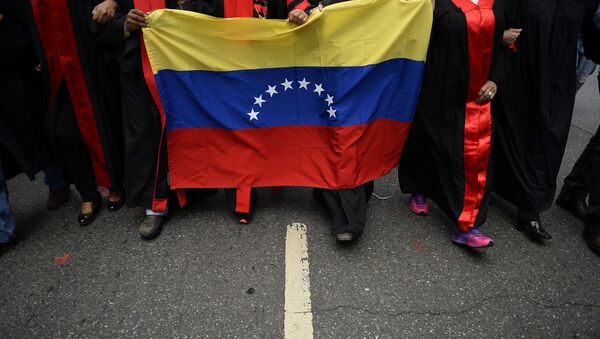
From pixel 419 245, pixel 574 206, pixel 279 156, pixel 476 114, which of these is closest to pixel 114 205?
pixel 279 156

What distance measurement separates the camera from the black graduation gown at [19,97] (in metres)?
2.41

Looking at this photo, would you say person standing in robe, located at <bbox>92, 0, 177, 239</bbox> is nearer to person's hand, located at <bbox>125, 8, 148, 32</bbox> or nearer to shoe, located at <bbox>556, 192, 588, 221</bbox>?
person's hand, located at <bbox>125, 8, 148, 32</bbox>

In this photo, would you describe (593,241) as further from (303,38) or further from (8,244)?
(8,244)

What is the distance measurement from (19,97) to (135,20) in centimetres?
101

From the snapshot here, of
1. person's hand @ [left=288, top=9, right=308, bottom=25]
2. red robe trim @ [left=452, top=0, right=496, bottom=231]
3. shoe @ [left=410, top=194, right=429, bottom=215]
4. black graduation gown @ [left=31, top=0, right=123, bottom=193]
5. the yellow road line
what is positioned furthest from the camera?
shoe @ [left=410, top=194, right=429, bottom=215]

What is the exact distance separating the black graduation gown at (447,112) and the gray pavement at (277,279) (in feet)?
1.08

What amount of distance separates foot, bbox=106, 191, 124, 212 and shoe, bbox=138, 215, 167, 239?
36cm

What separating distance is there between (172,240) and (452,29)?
2204 mm

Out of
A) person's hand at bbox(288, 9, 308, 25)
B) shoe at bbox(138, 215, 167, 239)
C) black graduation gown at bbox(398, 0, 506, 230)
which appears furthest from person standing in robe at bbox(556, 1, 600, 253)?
shoe at bbox(138, 215, 167, 239)

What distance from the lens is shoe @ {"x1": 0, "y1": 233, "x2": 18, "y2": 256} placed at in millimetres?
2508

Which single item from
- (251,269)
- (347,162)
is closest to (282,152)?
(347,162)

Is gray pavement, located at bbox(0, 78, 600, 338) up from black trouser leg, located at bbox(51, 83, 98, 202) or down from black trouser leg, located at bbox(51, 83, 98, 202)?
down

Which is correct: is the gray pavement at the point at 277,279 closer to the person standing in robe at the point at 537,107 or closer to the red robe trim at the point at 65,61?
the person standing in robe at the point at 537,107

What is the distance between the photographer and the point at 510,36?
2297mm
